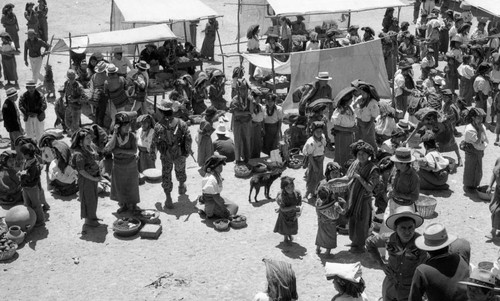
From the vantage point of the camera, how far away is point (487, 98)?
1622cm

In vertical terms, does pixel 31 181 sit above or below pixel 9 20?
below

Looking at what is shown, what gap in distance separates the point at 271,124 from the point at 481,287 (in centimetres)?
841

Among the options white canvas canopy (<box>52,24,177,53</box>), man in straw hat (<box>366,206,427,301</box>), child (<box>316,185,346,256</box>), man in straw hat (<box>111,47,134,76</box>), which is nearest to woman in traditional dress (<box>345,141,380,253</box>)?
child (<box>316,185,346,256</box>)

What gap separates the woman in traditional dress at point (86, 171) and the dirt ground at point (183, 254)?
304mm

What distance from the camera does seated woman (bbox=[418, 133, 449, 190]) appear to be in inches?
496

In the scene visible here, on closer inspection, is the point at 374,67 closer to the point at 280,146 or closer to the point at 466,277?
the point at 280,146

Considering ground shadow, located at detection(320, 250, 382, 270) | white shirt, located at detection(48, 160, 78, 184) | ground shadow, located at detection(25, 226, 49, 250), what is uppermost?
white shirt, located at detection(48, 160, 78, 184)

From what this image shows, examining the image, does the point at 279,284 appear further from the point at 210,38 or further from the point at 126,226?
the point at 210,38

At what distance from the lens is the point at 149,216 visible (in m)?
11.6

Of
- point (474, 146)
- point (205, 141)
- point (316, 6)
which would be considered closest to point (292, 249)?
point (205, 141)

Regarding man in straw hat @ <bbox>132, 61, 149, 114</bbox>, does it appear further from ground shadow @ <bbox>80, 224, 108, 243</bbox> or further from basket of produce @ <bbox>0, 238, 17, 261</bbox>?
basket of produce @ <bbox>0, 238, 17, 261</bbox>

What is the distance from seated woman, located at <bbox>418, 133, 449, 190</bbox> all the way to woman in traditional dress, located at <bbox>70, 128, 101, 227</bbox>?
5.63 meters

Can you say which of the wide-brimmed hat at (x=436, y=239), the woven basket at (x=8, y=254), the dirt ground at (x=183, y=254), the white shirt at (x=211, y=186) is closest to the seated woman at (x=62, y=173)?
the dirt ground at (x=183, y=254)

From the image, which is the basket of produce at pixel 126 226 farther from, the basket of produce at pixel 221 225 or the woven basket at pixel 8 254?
the woven basket at pixel 8 254
